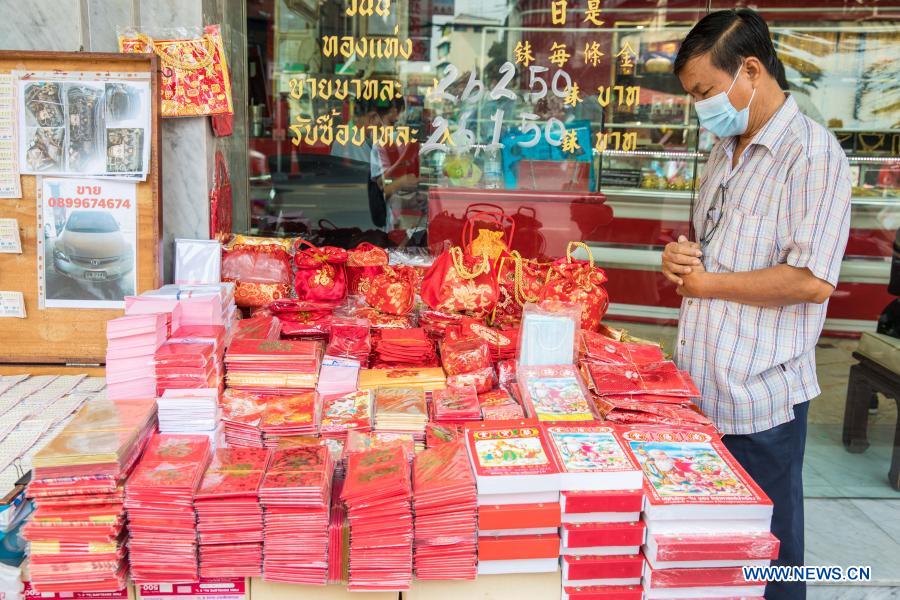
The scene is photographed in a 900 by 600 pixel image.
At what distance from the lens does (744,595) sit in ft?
6.40

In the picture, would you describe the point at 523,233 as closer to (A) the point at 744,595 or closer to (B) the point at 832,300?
(B) the point at 832,300

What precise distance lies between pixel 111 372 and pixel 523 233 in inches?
120

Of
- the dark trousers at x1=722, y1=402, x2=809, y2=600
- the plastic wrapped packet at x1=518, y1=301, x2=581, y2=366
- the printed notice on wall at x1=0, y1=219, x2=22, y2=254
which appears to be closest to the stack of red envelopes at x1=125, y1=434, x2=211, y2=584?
the plastic wrapped packet at x1=518, y1=301, x2=581, y2=366

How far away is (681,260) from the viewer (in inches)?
99.6

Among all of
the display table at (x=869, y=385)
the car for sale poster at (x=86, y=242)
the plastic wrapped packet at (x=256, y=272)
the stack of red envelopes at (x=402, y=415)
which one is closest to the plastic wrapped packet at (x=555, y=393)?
the stack of red envelopes at (x=402, y=415)

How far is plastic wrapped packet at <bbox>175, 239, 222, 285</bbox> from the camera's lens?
332 cm

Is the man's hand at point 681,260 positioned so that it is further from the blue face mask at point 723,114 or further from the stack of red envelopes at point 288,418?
the stack of red envelopes at point 288,418

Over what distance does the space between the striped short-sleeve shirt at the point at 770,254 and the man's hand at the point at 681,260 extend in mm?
72

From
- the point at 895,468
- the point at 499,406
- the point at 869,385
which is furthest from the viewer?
the point at 869,385

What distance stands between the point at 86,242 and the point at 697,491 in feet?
8.49

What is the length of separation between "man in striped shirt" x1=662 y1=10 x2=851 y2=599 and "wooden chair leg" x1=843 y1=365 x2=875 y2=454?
7.95 feet

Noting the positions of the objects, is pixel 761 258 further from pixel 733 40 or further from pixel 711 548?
pixel 711 548

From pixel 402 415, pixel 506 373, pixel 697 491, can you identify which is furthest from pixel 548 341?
pixel 697 491

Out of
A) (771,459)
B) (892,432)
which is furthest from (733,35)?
(892,432)
